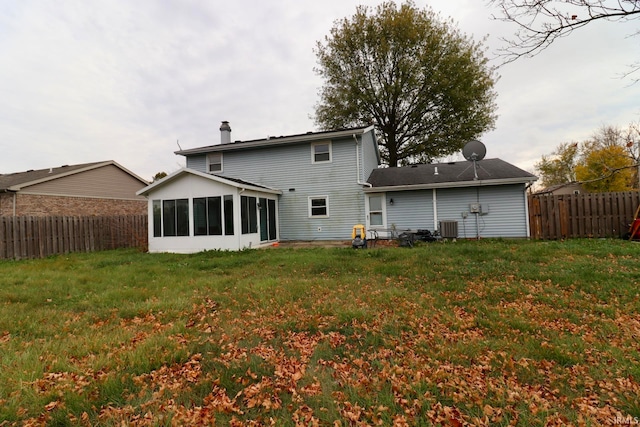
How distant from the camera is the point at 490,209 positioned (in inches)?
494

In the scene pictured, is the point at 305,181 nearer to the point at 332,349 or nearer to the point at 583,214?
the point at 332,349

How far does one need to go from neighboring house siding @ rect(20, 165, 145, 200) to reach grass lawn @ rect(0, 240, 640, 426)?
46.7ft

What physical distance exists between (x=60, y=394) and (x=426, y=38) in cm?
2532

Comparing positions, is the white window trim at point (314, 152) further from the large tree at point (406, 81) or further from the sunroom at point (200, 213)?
the large tree at point (406, 81)

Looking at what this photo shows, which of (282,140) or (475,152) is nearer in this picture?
(475,152)

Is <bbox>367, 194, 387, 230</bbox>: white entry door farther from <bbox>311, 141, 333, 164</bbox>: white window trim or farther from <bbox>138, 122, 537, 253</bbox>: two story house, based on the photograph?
<bbox>311, 141, 333, 164</bbox>: white window trim

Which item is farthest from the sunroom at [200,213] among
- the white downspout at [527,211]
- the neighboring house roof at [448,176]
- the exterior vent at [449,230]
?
the white downspout at [527,211]

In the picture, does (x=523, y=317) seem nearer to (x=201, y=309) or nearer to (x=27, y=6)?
(x=201, y=309)

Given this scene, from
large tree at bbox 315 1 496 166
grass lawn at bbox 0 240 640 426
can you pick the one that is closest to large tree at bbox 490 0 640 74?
grass lawn at bbox 0 240 640 426

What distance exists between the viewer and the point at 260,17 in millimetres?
11469

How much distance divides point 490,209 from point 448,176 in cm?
235

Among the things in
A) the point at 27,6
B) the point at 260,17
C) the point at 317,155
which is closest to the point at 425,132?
the point at 317,155

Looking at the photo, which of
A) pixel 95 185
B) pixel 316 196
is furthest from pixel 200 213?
pixel 95 185

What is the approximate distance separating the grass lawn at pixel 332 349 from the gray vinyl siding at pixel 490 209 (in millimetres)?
5980
